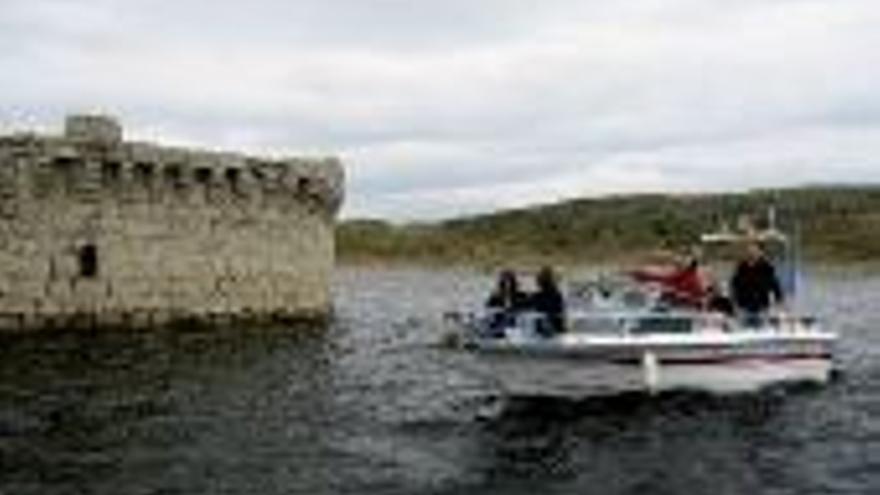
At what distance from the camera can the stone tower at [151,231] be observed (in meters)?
47.6

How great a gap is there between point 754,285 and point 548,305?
5122 millimetres

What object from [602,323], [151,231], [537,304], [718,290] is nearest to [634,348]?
[602,323]

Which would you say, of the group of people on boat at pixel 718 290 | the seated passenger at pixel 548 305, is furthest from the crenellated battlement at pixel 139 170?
the seated passenger at pixel 548 305

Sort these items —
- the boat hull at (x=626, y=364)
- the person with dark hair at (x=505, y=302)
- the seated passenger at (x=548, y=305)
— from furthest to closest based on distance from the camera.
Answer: the person with dark hair at (x=505, y=302)
the seated passenger at (x=548, y=305)
the boat hull at (x=626, y=364)

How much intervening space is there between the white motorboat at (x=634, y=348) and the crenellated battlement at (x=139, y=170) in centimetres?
1615

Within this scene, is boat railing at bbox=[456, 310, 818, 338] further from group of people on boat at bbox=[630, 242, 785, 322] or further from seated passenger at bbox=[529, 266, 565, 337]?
group of people on boat at bbox=[630, 242, 785, 322]

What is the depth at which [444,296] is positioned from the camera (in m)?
85.3

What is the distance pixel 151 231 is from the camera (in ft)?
167

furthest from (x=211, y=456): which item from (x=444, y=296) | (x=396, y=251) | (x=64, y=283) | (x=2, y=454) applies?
(x=396, y=251)

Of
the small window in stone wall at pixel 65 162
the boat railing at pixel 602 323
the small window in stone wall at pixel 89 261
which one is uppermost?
the small window in stone wall at pixel 65 162

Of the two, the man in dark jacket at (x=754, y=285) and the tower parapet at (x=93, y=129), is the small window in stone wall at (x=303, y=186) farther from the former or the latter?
the man in dark jacket at (x=754, y=285)

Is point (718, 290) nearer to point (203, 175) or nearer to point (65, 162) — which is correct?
point (65, 162)

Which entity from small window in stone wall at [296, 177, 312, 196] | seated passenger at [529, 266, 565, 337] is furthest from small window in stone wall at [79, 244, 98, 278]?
seated passenger at [529, 266, 565, 337]

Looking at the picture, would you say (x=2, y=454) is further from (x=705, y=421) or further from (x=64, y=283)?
(x=64, y=283)
